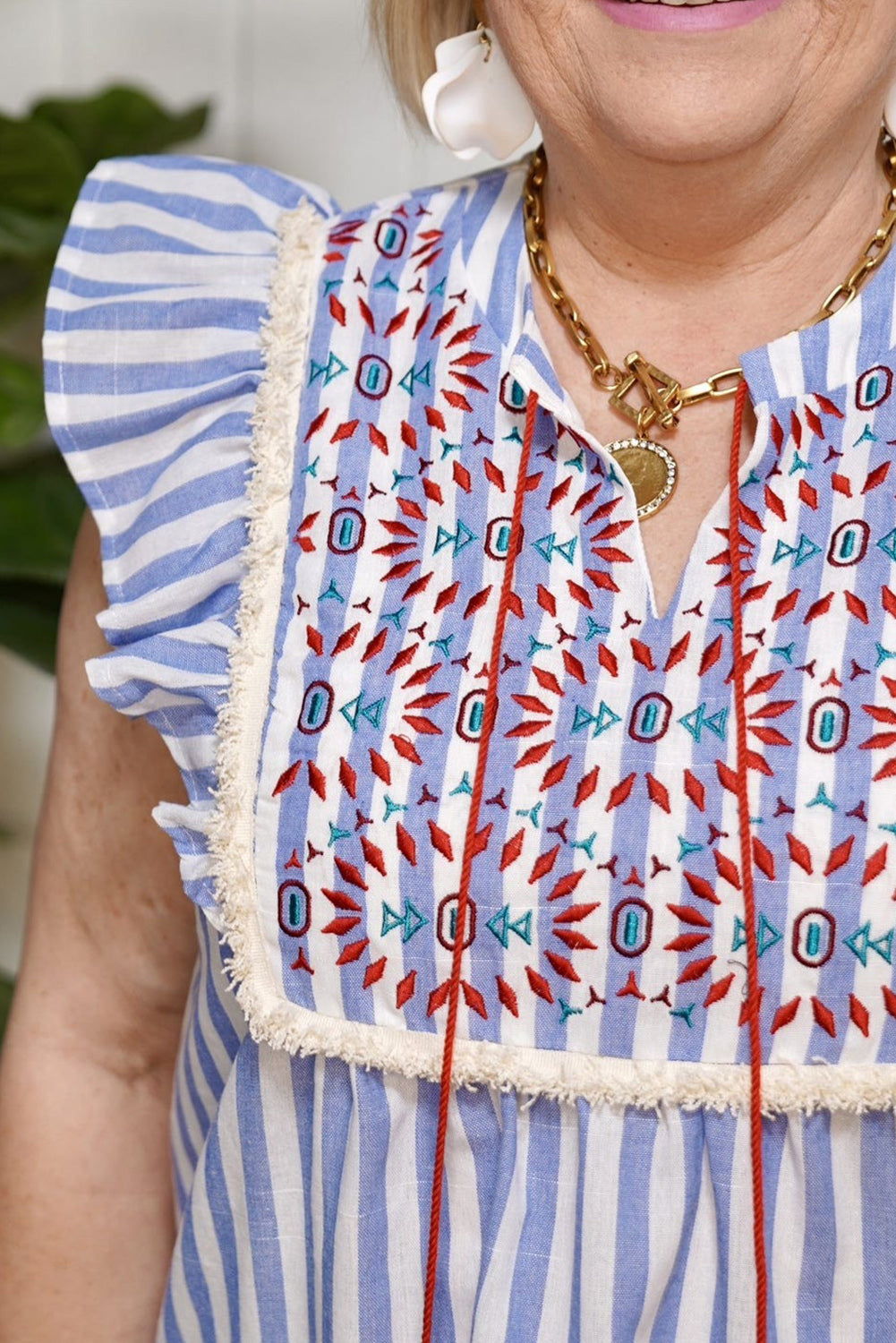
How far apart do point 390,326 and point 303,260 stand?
0.07 metres

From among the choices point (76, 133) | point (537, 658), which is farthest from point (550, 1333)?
point (76, 133)

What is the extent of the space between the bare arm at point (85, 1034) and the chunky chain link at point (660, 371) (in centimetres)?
28

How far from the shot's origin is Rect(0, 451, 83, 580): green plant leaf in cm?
124

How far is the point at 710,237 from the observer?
28.4 inches

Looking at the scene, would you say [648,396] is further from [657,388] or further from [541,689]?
[541,689]

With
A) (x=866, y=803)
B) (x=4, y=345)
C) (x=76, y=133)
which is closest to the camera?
(x=866, y=803)

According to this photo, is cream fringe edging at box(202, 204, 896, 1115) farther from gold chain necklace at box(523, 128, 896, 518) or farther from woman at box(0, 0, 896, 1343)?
gold chain necklace at box(523, 128, 896, 518)

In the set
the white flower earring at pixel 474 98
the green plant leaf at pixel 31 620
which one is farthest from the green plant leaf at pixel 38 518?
the white flower earring at pixel 474 98

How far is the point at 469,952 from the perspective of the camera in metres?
0.68

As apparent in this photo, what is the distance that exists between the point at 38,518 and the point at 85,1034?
0.53m

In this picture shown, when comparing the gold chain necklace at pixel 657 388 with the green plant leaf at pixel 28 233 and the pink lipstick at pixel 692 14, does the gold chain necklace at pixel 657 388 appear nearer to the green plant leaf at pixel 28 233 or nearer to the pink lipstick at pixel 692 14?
the pink lipstick at pixel 692 14

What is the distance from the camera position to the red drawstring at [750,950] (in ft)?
2.11

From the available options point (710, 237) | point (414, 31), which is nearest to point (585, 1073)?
point (710, 237)

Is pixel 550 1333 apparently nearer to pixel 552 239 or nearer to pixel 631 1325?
pixel 631 1325
